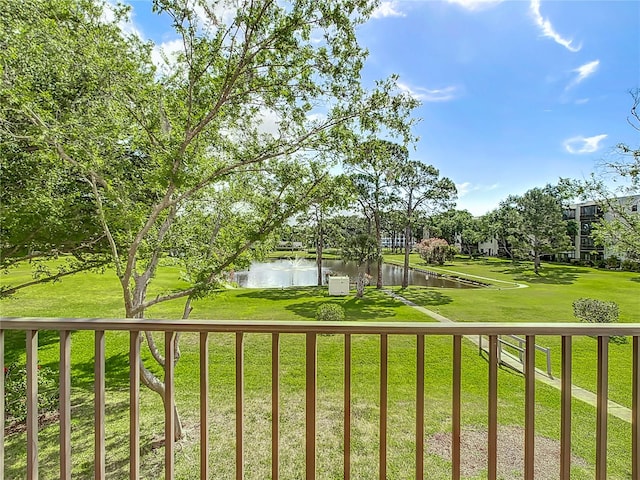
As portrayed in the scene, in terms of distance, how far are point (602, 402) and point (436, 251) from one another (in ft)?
76.6

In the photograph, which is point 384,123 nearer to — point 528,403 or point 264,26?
point 264,26

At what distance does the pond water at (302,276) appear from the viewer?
16.0 m

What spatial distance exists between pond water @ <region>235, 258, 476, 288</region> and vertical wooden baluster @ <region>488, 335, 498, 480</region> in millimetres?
13070

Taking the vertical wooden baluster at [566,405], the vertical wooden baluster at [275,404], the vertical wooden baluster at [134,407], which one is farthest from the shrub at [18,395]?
the vertical wooden baluster at [566,405]

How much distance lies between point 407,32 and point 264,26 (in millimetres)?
1751

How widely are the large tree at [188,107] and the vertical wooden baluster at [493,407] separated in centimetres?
220

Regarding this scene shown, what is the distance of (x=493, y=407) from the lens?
1231 millimetres

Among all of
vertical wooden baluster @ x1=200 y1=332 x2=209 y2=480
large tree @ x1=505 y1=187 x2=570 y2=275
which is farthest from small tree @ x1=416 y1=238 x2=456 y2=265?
vertical wooden baluster @ x1=200 y1=332 x2=209 y2=480

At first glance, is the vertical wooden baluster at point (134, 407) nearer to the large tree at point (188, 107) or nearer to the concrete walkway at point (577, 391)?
the large tree at point (188, 107)

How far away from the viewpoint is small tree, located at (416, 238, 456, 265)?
23281 millimetres

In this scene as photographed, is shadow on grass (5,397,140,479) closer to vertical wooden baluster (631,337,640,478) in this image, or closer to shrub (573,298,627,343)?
vertical wooden baluster (631,337,640,478)

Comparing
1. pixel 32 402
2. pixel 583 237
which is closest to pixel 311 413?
pixel 32 402

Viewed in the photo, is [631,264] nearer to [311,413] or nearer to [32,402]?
[311,413]

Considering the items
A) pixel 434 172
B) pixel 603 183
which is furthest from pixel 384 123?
pixel 434 172
